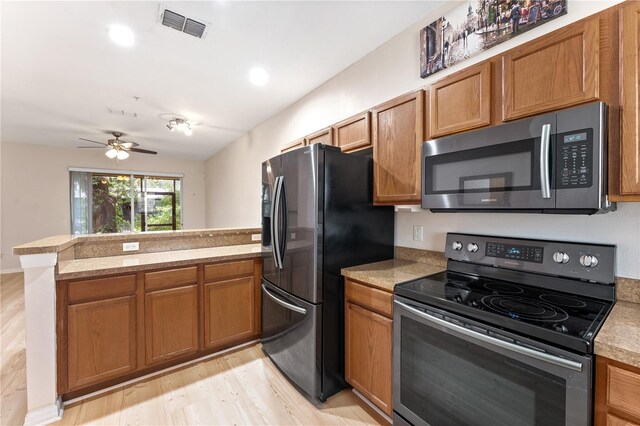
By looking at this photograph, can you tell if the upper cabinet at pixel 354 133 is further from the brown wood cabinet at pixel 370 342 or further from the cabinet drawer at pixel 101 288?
the cabinet drawer at pixel 101 288

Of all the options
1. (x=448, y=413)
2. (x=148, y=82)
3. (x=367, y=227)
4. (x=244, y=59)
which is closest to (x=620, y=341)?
(x=448, y=413)

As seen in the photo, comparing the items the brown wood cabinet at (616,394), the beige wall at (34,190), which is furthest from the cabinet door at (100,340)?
the beige wall at (34,190)

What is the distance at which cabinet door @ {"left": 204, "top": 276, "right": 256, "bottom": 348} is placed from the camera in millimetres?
2410

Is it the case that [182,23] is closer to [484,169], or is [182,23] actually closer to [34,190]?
[484,169]

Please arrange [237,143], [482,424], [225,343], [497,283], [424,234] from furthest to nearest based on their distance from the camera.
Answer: [237,143] < [225,343] < [424,234] < [497,283] < [482,424]

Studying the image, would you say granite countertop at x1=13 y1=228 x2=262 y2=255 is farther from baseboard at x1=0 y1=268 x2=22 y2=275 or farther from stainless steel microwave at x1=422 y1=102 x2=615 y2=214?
baseboard at x1=0 y1=268 x2=22 y2=275

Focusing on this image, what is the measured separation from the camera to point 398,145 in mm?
1893

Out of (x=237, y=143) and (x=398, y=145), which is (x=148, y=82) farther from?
(x=398, y=145)

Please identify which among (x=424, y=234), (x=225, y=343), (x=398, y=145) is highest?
(x=398, y=145)

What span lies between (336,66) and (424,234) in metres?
1.85

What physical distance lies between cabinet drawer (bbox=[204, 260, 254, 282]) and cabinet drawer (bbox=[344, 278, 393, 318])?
109 cm

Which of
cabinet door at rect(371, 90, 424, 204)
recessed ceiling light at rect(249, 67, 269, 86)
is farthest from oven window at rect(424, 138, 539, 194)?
recessed ceiling light at rect(249, 67, 269, 86)

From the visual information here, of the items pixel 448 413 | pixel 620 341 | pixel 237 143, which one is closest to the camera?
pixel 620 341

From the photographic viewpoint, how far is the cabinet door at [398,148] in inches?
69.5
